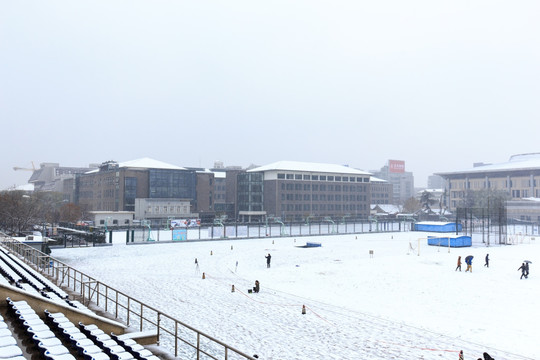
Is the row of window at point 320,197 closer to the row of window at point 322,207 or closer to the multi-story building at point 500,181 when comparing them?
the row of window at point 322,207

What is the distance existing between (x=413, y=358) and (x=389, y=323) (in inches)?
188

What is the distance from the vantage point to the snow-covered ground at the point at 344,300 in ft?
57.2

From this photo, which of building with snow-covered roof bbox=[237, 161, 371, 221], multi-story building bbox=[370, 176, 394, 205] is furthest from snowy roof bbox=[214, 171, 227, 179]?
multi-story building bbox=[370, 176, 394, 205]

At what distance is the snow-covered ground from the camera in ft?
57.2

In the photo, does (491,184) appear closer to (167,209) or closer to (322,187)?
(322,187)

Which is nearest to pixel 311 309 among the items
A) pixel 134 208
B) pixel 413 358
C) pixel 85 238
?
pixel 413 358

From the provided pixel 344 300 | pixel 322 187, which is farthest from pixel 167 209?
pixel 344 300

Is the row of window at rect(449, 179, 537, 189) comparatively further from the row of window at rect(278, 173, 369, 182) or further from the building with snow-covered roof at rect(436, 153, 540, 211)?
the row of window at rect(278, 173, 369, 182)

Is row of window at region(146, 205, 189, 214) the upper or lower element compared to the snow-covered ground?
upper

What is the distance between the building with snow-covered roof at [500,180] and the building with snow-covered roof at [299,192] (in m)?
38.9

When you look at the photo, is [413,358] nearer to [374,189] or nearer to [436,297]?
[436,297]

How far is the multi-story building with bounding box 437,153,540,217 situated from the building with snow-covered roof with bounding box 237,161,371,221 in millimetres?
38901

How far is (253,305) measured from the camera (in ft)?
79.2

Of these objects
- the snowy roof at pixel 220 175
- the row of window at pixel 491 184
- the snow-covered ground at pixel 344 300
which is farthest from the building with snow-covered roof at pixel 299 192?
the snow-covered ground at pixel 344 300
